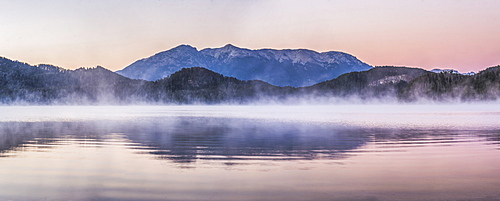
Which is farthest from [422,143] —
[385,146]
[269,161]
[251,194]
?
[251,194]

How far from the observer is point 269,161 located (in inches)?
1017

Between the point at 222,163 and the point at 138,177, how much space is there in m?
5.64

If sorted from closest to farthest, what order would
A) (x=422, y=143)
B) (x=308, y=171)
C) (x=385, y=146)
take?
1. (x=308, y=171)
2. (x=385, y=146)
3. (x=422, y=143)

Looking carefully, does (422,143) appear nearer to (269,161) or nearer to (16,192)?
(269,161)

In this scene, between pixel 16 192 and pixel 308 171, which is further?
pixel 308 171

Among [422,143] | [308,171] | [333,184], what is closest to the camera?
[333,184]

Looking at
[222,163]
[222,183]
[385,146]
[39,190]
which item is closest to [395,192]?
[222,183]

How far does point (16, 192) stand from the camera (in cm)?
1727

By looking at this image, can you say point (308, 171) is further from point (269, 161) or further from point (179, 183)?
point (179, 183)

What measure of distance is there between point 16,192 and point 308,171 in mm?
12534

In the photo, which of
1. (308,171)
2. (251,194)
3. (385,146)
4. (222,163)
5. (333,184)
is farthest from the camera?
(385,146)

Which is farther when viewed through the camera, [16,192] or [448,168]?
[448,168]

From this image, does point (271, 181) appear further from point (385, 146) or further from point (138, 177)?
point (385, 146)

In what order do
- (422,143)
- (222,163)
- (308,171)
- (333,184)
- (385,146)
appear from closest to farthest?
(333,184) < (308,171) < (222,163) < (385,146) < (422,143)
